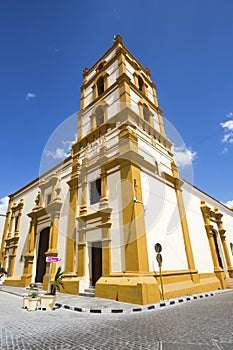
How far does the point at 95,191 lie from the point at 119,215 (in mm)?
3029

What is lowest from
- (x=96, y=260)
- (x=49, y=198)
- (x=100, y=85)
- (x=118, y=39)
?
(x=96, y=260)

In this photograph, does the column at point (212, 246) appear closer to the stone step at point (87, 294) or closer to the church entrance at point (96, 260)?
the church entrance at point (96, 260)

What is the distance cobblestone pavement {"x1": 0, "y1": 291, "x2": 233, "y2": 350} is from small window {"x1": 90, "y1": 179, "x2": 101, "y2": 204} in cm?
653

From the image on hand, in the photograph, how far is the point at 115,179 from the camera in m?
11.7

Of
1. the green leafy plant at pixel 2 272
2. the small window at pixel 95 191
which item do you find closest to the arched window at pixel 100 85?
the small window at pixel 95 191

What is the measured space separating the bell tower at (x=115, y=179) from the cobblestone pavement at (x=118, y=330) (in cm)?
226

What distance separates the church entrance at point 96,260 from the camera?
11.3m

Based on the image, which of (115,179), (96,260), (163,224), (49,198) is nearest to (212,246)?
(163,224)

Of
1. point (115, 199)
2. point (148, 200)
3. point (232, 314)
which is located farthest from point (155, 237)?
point (232, 314)

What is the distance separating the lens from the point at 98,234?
11164 millimetres

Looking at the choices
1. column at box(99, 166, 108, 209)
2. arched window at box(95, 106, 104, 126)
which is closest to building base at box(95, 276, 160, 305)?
column at box(99, 166, 108, 209)

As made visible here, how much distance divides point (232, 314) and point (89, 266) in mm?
7266

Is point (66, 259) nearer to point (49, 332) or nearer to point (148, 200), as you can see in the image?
point (148, 200)

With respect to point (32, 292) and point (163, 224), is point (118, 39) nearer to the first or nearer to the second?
point (163, 224)
